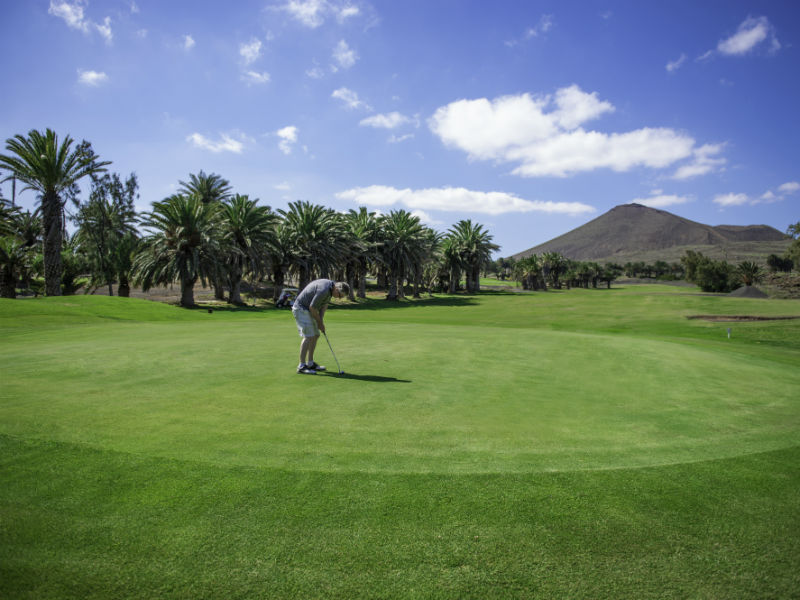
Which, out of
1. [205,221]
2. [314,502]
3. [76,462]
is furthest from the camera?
[205,221]

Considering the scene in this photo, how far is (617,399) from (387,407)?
15.8ft

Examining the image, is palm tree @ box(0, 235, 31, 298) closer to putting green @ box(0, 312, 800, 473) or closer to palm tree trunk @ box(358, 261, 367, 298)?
palm tree trunk @ box(358, 261, 367, 298)

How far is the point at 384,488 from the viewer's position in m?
4.48

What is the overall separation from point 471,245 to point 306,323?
288 feet

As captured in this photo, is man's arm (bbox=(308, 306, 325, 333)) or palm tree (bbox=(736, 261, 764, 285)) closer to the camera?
man's arm (bbox=(308, 306, 325, 333))

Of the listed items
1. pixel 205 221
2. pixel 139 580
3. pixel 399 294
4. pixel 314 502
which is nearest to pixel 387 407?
pixel 314 502

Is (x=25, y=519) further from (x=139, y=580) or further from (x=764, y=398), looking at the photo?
(x=764, y=398)

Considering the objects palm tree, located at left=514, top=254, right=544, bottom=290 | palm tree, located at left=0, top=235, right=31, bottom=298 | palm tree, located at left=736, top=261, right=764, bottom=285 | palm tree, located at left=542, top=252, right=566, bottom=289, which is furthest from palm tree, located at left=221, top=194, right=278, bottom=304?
palm tree, located at left=542, top=252, right=566, bottom=289

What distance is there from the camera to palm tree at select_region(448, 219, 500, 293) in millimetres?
95938

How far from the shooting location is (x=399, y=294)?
259 ft

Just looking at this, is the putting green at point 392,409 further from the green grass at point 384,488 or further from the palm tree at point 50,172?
the palm tree at point 50,172

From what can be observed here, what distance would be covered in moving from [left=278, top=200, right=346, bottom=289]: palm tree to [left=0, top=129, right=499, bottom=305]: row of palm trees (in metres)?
0.15

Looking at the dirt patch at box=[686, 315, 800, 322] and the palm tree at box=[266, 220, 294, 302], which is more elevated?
the palm tree at box=[266, 220, 294, 302]

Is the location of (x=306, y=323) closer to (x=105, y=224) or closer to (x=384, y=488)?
(x=384, y=488)
